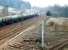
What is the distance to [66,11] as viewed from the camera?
19.3 ft

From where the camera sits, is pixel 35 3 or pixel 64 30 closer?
pixel 35 3

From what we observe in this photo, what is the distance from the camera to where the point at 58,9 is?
5.91m

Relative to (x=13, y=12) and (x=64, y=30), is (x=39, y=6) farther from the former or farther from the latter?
(x=13, y=12)

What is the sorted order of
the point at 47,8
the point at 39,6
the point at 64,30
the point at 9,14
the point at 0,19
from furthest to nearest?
the point at 9,14, the point at 0,19, the point at 64,30, the point at 39,6, the point at 47,8

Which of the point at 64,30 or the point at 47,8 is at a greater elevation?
the point at 47,8

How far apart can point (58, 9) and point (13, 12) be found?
10.8 meters

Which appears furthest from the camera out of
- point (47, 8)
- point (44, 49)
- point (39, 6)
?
point (39, 6)

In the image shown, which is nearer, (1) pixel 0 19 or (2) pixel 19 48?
(2) pixel 19 48

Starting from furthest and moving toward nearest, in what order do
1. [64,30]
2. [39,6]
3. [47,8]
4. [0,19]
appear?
1. [0,19]
2. [64,30]
3. [39,6]
4. [47,8]

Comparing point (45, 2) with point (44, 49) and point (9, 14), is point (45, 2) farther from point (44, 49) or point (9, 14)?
point (9, 14)

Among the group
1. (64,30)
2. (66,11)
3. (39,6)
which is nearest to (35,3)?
(39,6)

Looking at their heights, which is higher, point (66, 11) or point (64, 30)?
point (66, 11)

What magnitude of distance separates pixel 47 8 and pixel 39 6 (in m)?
0.55

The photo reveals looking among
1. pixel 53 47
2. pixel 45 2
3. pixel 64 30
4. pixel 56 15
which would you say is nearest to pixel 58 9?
pixel 56 15
